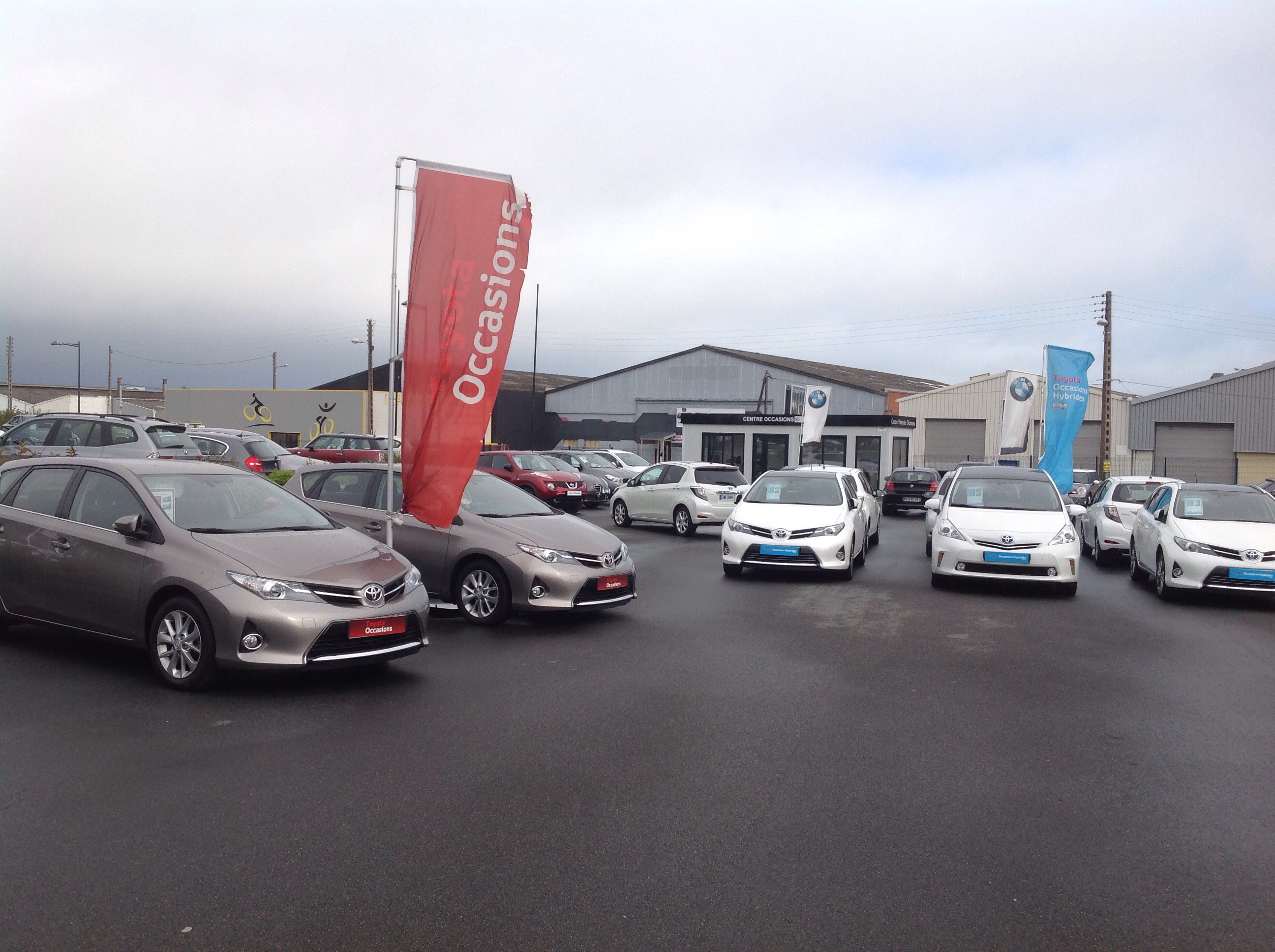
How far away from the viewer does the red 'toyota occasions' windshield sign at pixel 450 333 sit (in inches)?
363

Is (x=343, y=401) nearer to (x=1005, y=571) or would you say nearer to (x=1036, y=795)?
(x=1005, y=571)

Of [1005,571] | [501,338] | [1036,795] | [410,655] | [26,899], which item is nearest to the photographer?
[26,899]

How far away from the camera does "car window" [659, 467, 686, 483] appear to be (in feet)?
68.1

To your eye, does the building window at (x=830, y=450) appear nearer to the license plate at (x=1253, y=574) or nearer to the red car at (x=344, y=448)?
the red car at (x=344, y=448)

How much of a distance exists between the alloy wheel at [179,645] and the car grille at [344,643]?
2.39 ft

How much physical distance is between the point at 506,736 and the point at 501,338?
4.81 m

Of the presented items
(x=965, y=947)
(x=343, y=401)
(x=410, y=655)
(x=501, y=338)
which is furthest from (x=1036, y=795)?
(x=343, y=401)

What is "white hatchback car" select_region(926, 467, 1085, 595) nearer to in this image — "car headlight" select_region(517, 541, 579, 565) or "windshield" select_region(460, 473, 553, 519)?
"windshield" select_region(460, 473, 553, 519)

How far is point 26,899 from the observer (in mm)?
3453

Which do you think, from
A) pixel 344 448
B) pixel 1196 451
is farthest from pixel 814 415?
pixel 1196 451

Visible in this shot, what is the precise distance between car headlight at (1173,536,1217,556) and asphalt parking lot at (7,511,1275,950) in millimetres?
3888

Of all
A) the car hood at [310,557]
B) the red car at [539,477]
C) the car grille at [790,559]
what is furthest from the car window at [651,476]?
the car hood at [310,557]

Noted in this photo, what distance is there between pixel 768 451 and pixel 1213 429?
2505 centimetres

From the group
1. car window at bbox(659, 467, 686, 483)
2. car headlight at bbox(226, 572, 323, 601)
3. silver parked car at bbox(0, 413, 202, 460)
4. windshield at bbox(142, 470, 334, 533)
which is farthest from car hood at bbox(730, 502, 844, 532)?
silver parked car at bbox(0, 413, 202, 460)
